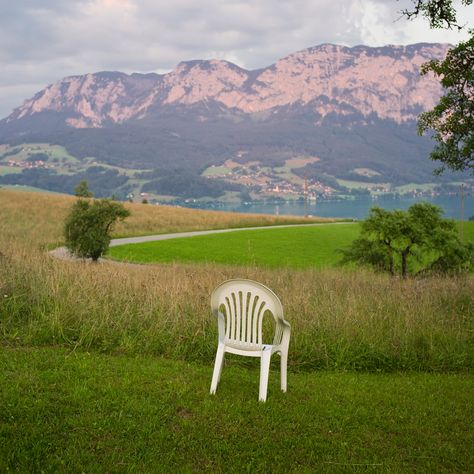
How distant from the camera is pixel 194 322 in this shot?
847 cm

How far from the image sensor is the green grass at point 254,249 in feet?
109

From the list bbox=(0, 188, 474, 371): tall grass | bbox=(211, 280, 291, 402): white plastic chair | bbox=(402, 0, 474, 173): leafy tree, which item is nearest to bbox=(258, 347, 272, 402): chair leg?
bbox=(211, 280, 291, 402): white plastic chair

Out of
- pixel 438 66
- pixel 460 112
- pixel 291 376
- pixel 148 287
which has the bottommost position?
pixel 291 376

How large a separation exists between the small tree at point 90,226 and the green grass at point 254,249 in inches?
98.8

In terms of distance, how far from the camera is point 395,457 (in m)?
4.75

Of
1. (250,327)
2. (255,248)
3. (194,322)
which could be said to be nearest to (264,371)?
(250,327)

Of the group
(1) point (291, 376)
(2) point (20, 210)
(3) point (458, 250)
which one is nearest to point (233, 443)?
(1) point (291, 376)

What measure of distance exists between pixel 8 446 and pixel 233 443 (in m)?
1.85

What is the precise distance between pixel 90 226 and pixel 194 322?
2046 cm

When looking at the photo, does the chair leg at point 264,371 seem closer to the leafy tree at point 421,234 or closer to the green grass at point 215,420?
the green grass at point 215,420

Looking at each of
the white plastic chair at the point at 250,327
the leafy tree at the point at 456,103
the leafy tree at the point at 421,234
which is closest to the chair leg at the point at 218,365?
the white plastic chair at the point at 250,327

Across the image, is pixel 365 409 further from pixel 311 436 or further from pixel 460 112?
pixel 460 112

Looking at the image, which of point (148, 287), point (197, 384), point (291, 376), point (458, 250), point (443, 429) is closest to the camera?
point (443, 429)

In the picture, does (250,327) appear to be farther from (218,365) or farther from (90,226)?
(90,226)
